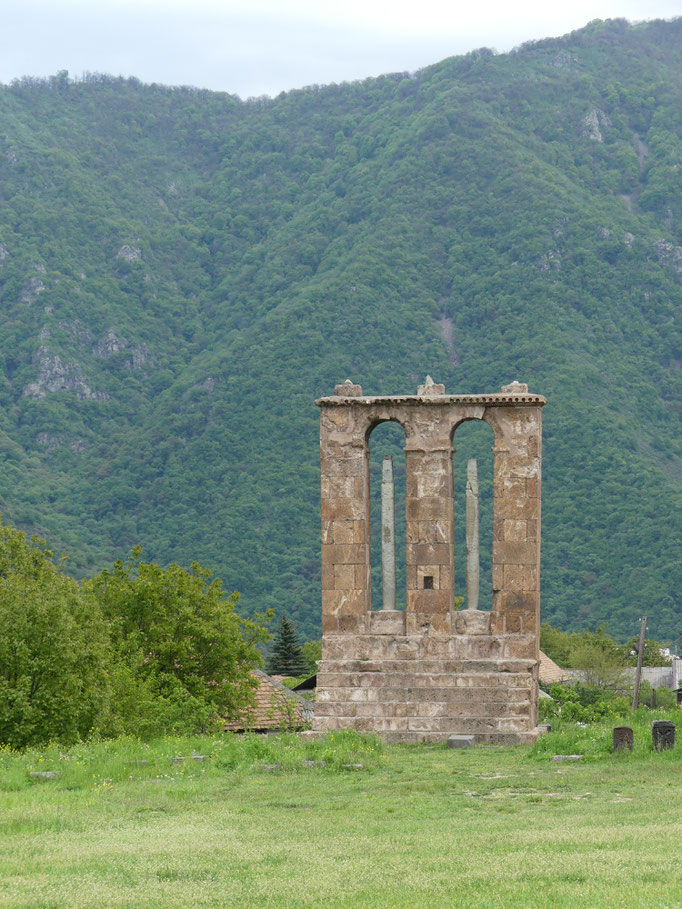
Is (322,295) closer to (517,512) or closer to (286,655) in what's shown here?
(286,655)

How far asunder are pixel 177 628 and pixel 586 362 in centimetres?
6374

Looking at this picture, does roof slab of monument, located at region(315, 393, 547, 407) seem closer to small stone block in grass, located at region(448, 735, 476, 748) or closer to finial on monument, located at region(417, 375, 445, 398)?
finial on monument, located at region(417, 375, 445, 398)

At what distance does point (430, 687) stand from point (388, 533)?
3386 mm

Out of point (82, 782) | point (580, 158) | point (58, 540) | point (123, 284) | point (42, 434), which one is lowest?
point (82, 782)

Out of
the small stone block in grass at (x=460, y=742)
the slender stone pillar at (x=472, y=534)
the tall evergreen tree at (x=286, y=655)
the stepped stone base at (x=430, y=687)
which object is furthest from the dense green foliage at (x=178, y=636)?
the tall evergreen tree at (x=286, y=655)

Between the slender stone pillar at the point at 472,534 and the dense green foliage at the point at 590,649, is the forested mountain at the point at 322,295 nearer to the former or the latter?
the dense green foliage at the point at 590,649

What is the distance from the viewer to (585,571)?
79.4 m

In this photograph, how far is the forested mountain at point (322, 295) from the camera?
282ft

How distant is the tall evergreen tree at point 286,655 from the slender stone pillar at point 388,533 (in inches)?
1428

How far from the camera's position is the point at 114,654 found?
34156mm

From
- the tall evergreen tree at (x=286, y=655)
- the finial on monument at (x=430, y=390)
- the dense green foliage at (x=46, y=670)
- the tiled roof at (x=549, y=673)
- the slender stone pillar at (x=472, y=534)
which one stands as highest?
the finial on monument at (x=430, y=390)

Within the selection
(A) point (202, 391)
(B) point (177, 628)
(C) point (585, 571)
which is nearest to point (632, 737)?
(B) point (177, 628)

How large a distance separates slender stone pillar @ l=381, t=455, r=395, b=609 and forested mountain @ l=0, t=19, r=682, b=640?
159ft

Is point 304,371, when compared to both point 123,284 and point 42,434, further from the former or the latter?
point 123,284
